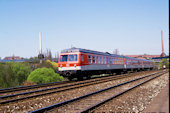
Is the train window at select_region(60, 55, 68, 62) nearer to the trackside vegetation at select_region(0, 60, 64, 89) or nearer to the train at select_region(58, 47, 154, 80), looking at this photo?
the train at select_region(58, 47, 154, 80)

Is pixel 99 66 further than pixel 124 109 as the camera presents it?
Yes

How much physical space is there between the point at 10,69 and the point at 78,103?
10544mm

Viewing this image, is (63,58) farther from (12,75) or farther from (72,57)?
(12,75)

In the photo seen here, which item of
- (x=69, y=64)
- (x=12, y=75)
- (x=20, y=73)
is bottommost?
(x=12, y=75)

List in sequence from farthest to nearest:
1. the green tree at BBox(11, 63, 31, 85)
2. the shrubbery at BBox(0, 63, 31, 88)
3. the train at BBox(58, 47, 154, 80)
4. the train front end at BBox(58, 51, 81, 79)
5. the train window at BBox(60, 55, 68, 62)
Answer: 1. the train window at BBox(60, 55, 68, 62)
2. the green tree at BBox(11, 63, 31, 85)
3. the train at BBox(58, 47, 154, 80)
4. the train front end at BBox(58, 51, 81, 79)
5. the shrubbery at BBox(0, 63, 31, 88)

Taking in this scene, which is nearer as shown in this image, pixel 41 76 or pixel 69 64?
pixel 69 64

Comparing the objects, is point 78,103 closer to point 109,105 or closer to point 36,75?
point 109,105

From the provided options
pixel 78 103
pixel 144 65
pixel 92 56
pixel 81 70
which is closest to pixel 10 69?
pixel 81 70

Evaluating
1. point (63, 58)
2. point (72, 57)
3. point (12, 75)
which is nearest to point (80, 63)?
point (72, 57)

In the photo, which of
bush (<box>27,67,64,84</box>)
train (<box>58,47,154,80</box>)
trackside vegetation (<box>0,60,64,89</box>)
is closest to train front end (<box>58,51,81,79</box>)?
train (<box>58,47,154,80</box>)

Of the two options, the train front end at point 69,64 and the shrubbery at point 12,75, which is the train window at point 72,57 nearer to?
the train front end at point 69,64

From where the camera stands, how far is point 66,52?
1697 cm

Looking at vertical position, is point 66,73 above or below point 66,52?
below

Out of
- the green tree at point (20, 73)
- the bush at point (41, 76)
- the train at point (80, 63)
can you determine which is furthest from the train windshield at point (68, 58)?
the green tree at point (20, 73)
